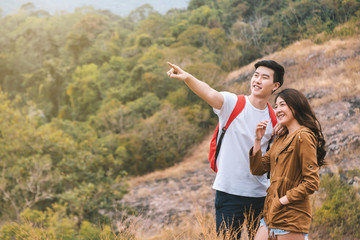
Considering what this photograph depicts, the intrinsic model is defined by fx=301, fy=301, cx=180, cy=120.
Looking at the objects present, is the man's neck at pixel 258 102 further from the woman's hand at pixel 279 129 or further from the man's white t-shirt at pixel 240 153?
the woman's hand at pixel 279 129

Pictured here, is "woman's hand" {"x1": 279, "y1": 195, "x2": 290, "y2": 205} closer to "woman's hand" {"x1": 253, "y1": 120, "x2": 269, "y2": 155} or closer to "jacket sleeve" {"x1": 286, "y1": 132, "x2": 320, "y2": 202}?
"jacket sleeve" {"x1": 286, "y1": 132, "x2": 320, "y2": 202}

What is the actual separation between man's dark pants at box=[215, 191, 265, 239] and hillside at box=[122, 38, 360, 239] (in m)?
2.48

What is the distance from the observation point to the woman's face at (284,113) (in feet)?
4.66

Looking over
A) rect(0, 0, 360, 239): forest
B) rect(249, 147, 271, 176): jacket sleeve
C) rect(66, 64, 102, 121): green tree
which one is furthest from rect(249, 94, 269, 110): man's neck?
rect(66, 64, 102, 121): green tree

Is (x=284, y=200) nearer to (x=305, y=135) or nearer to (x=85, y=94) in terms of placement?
(x=305, y=135)

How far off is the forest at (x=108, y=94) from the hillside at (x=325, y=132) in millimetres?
808

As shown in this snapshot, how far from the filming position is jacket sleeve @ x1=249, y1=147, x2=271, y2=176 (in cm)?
151

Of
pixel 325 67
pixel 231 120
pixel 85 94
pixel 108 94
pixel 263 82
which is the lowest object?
pixel 108 94

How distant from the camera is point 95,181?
951 cm

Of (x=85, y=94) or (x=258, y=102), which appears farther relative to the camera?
(x=85, y=94)

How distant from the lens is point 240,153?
163 centimetres

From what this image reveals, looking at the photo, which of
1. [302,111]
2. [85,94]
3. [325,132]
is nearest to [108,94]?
[85,94]

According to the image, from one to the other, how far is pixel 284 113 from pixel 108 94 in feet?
79.9

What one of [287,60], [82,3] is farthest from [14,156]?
[82,3]
